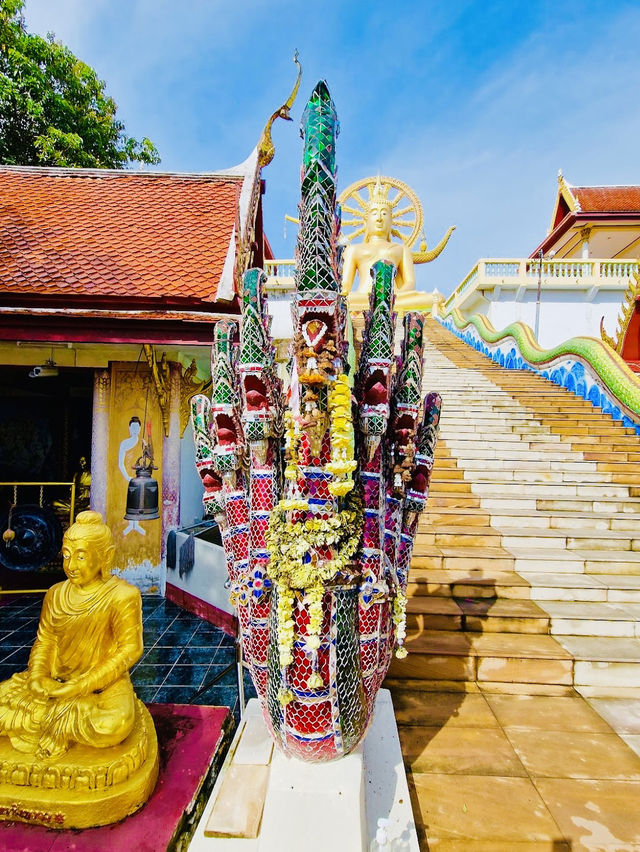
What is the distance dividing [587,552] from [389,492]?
14.3 ft

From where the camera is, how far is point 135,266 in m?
6.05

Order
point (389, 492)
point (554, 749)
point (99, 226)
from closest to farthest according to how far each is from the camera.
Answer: point (389, 492)
point (554, 749)
point (99, 226)

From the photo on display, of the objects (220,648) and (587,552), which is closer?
(220,648)

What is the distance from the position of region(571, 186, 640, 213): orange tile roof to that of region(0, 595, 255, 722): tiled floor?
76.3ft

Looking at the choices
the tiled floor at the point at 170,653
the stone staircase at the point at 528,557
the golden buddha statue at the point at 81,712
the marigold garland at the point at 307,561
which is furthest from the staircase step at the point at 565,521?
the golden buddha statue at the point at 81,712

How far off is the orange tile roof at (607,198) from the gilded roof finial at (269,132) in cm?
2083

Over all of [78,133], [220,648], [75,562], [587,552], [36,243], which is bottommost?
[220,648]

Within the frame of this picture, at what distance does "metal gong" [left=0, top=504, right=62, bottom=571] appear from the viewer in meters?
6.38

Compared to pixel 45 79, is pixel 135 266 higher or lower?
lower

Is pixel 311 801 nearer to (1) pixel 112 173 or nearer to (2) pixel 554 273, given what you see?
(1) pixel 112 173

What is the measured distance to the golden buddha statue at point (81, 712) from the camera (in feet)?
7.59

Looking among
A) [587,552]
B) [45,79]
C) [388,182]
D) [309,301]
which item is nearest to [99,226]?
[309,301]

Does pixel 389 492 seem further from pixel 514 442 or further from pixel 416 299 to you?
pixel 416 299

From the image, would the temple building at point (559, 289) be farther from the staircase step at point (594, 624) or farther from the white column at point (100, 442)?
the white column at point (100, 442)
